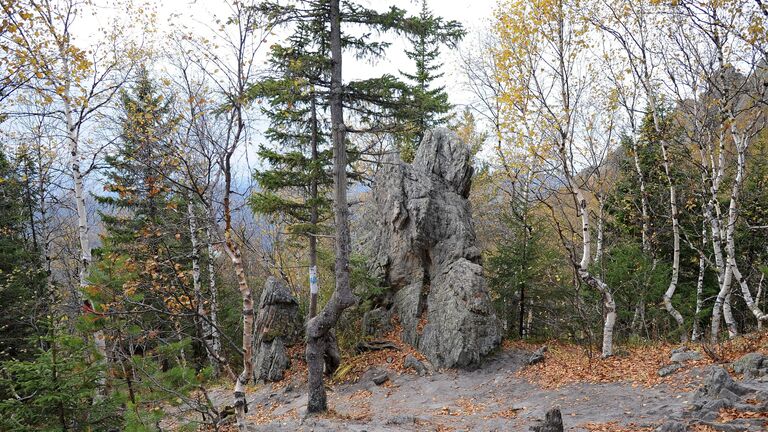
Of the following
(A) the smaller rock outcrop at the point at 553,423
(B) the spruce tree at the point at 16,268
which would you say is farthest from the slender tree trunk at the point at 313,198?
(B) the spruce tree at the point at 16,268

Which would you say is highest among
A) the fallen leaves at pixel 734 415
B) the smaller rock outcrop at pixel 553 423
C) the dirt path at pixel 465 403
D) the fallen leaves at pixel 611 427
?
the fallen leaves at pixel 734 415

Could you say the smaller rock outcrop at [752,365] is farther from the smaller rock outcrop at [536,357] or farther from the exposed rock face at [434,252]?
the exposed rock face at [434,252]

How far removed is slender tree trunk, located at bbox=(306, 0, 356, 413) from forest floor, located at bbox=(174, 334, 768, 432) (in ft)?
2.49

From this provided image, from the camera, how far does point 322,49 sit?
12.0 meters

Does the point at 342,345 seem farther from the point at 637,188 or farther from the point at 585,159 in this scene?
the point at 637,188

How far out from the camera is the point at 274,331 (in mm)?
13242

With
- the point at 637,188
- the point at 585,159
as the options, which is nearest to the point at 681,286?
the point at 637,188

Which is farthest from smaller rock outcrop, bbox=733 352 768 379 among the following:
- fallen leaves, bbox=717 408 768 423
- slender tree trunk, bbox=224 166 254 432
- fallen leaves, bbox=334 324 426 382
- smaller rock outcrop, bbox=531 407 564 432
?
slender tree trunk, bbox=224 166 254 432

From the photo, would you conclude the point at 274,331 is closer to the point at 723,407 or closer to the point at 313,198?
the point at 313,198

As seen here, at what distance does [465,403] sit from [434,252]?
5065mm

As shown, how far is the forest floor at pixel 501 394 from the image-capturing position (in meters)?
6.85

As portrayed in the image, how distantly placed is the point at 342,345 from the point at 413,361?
Answer: 2723 mm

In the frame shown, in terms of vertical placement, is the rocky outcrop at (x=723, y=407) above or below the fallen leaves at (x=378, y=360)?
above

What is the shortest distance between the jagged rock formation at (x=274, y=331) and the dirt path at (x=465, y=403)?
65cm
